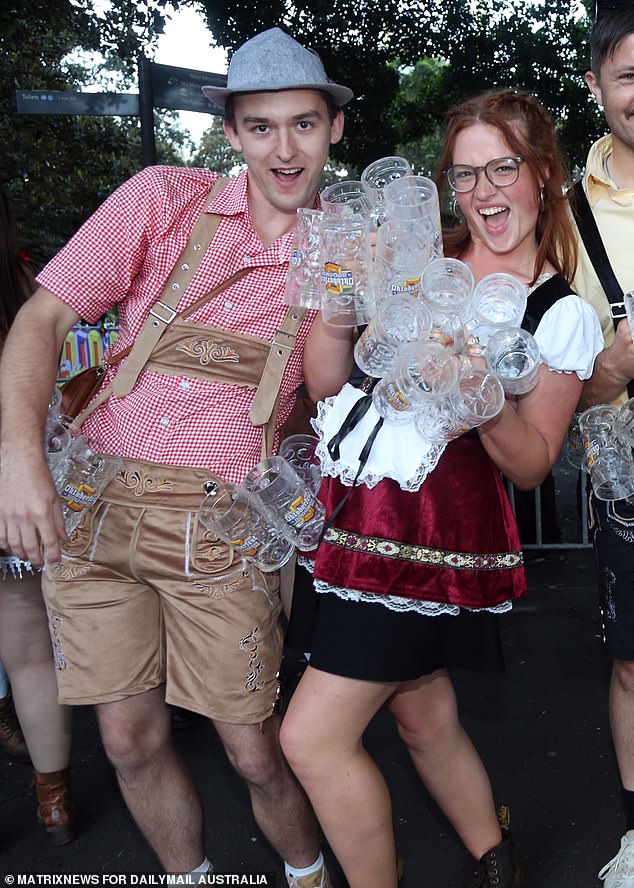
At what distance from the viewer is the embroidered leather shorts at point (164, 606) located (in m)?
2.28

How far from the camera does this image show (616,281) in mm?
2324

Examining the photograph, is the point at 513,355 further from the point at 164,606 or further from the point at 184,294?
the point at 164,606

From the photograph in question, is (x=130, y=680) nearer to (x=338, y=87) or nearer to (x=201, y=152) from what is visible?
(x=338, y=87)

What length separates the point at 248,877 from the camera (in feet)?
8.89

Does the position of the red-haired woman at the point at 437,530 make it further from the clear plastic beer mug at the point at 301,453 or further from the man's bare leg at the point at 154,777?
the man's bare leg at the point at 154,777

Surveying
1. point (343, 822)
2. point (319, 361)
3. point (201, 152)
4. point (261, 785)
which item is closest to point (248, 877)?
point (261, 785)

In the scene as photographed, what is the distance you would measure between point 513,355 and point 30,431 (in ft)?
3.78

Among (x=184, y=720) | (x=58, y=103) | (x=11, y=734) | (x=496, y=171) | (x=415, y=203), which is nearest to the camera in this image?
(x=415, y=203)

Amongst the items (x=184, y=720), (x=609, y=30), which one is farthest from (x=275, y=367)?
(x=184, y=720)

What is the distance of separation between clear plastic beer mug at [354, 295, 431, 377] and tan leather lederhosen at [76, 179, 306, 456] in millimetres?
362

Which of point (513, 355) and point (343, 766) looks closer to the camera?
point (513, 355)

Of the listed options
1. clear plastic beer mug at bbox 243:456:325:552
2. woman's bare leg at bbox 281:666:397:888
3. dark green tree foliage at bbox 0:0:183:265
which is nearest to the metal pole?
dark green tree foliage at bbox 0:0:183:265

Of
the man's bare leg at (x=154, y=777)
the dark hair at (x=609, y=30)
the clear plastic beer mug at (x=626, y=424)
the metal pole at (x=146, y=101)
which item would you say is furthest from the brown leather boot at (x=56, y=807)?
the metal pole at (x=146, y=101)

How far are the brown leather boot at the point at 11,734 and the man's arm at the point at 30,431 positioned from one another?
1.53 metres
